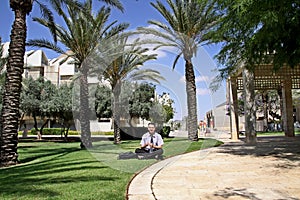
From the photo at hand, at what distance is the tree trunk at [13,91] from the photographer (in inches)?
371

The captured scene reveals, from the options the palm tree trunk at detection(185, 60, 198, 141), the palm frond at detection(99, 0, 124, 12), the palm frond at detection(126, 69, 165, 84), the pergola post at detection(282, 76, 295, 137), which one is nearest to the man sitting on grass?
the palm frond at detection(99, 0, 124, 12)

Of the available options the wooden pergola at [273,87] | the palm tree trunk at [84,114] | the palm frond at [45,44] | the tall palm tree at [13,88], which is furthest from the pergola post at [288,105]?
the tall palm tree at [13,88]

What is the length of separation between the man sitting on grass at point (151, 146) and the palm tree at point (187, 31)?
7.73 m

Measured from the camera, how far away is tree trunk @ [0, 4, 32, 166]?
9430 mm

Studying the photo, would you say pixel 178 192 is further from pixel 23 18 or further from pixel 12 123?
pixel 23 18

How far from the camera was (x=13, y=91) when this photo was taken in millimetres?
9562

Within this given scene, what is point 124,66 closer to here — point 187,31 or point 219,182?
point 187,31

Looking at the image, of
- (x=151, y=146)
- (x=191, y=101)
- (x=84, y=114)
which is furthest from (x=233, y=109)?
(x=151, y=146)

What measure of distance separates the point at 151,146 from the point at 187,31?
29.3 ft

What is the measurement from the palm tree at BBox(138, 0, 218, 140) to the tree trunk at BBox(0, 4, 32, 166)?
7.64 metres

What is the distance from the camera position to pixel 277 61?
32.7 feet

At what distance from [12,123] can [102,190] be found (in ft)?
19.2

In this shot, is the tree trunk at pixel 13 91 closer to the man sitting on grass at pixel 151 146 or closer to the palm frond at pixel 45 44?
the man sitting on grass at pixel 151 146

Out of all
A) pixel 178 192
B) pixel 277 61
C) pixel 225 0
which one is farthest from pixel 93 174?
pixel 277 61
